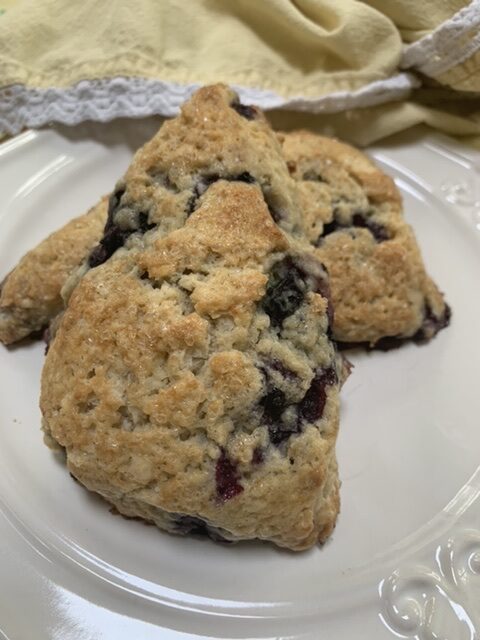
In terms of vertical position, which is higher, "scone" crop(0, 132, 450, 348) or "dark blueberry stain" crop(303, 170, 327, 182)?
"dark blueberry stain" crop(303, 170, 327, 182)

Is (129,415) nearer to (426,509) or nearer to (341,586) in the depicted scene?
(341,586)

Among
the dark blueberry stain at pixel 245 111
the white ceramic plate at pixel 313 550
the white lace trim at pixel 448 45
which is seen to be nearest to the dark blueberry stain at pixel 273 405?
the white ceramic plate at pixel 313 550

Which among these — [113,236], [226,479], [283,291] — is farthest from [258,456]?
[113,236]

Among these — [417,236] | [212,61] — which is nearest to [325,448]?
[417,236]

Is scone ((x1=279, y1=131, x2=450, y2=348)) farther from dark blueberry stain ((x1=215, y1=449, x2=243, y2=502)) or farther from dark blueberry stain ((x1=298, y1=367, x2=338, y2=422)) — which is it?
dark blueberry stain ((x1=215, y1=449, x2=243, y2=502))

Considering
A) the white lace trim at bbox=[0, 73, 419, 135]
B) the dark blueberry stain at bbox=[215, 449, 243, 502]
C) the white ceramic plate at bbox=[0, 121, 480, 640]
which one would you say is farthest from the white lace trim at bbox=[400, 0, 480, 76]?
the dark blueberry stain at bbox=[215, 449, 243, 502]

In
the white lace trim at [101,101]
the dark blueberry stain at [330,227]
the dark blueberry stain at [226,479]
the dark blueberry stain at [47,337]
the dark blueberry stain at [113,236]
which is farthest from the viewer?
the white lace trim at [101,101]

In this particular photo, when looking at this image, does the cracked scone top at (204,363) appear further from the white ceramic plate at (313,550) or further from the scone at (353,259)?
the scone at (353,259)
